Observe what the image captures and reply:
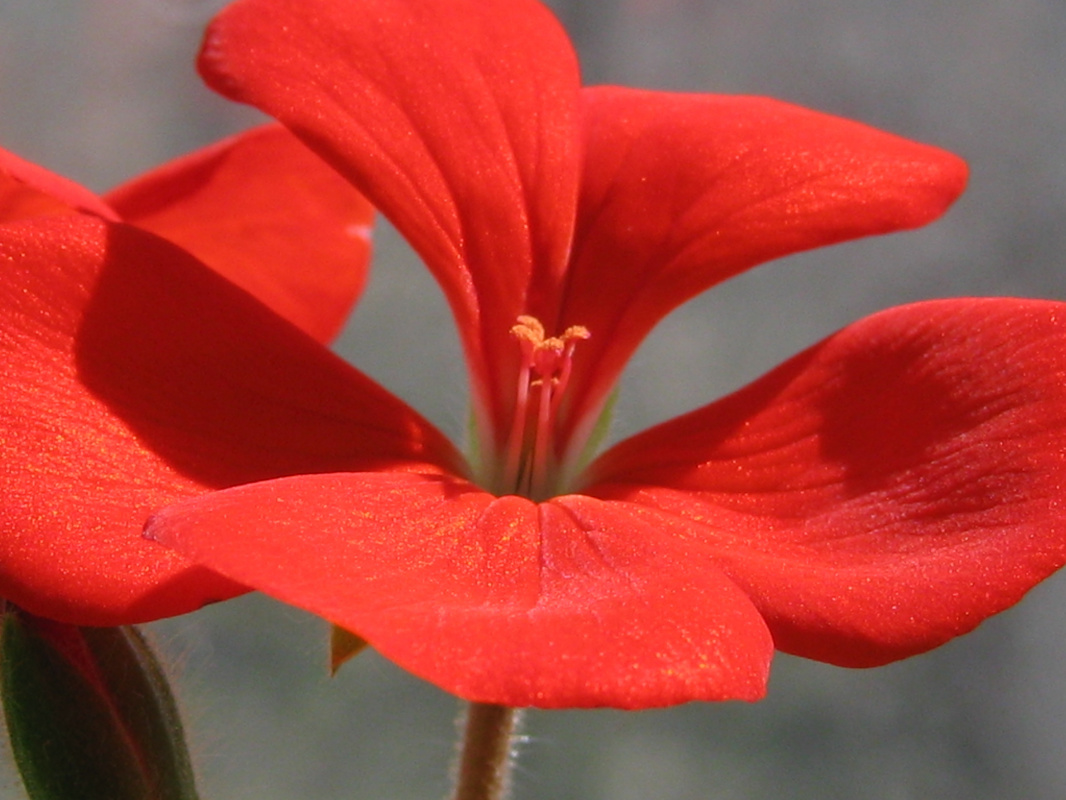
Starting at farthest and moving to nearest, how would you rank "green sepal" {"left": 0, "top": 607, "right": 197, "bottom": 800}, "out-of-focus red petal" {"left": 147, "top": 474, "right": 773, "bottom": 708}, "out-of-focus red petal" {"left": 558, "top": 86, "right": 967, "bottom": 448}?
"out-of-focus red petal" {"left": 558, "top": 86, "right": 967, "bottom": 448} → "green sepal" {"left": 0, "top": 607, "right": 197, "bottom": 800} → "out-of-focus red petal" {"left": 147, "top": 474, "right": 773, "bottom": 708}

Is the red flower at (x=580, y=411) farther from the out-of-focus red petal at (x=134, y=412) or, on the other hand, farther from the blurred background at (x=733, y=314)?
the blurred background at (x=733, y=314)

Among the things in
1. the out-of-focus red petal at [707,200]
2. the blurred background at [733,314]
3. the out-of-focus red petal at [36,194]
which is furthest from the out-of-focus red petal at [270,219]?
the blurred background at [733,314]

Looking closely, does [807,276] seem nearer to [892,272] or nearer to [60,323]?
[892,272]

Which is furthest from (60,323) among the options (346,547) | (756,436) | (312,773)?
(312,773)

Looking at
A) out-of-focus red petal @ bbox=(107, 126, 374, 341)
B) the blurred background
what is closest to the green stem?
out-of-focus red petal @ bbox=(107, 126, 374, 341)

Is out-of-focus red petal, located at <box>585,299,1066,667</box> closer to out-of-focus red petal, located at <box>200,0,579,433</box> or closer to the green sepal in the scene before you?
out-of-focus red petal, located at <box>200,0,579,433</box>

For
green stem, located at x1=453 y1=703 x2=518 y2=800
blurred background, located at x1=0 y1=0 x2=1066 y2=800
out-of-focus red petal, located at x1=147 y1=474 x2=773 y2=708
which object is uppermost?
out-of-focus red petal, located at x1=147 y1=474 x2=773 y2=708

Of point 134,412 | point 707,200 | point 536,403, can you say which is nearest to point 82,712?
point 134,412

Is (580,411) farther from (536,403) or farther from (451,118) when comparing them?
(451,118)
